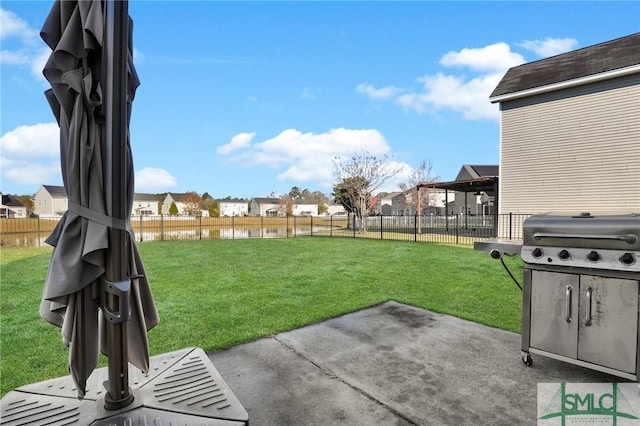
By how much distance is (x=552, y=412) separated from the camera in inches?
80.9

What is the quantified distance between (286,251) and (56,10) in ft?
30.5

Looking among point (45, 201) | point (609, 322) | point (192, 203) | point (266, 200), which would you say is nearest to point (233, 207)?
point (266, 200)

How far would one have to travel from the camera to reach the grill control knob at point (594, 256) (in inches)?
89.7

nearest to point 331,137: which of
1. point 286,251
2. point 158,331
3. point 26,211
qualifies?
point 286,251

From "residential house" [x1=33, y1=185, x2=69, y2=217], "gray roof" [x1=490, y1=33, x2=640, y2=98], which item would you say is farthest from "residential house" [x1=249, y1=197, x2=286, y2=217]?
"gray roof" [x1=490, y1=33, x2=640, y2=98]

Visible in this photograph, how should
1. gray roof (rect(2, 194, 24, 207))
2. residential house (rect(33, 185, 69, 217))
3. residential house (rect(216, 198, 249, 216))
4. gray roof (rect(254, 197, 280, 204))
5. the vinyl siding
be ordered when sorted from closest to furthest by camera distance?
the vinyl siding
residential house (rect(33, 185, 69, 217))
gray roof (rect(2, 194, 24, 207))
residential house (rect(216, 198, 249, 216))
gray roof (rect(254, 197, 280, 204))

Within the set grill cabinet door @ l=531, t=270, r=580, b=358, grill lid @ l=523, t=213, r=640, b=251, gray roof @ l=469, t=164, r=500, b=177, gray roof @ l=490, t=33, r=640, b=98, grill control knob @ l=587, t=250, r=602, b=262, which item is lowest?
grill cabinet door @ l=531, t=270, r=580, b=358

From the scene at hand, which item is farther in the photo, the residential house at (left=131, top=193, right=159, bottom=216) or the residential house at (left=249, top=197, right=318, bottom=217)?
the residential house at (left=249, top=197, right=318, bottom=217)

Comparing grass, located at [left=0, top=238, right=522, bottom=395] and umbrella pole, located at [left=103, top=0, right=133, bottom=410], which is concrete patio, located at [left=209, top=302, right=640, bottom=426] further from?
umbrella pole, located at [left=103, top=0, right=133, bottom=410]

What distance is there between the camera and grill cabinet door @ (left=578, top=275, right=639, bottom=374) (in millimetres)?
2207

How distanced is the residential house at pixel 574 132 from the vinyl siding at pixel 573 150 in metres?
0.02

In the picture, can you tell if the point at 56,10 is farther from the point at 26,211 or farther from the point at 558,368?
the point at 26,211

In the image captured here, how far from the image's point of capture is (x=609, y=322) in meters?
2.28

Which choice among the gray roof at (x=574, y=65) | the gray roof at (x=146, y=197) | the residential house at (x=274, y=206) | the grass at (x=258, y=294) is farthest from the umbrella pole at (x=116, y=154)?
the residential house at (x=274, y=206)
